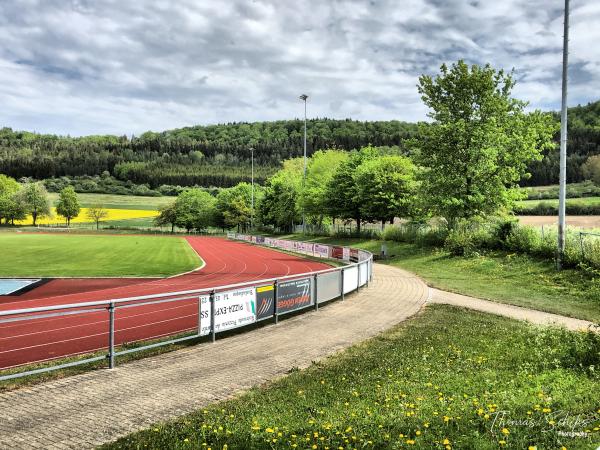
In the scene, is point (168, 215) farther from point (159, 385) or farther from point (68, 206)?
point (159, 385)

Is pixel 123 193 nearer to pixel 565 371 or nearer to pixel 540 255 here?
pixel 540 255

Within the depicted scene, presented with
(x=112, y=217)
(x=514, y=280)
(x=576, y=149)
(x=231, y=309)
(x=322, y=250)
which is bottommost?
(x=112, y=217)

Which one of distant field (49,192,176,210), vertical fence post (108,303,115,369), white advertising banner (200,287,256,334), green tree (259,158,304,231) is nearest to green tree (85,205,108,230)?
distant field (49,192,176,210)

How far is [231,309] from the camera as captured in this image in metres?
12.0

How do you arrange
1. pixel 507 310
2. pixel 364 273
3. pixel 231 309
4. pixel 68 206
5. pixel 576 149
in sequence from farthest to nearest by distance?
pixel 68 206
pixel 576 149
pixel 364 273
pixel 507 310
pixel 231 309

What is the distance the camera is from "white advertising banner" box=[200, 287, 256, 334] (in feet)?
37.0

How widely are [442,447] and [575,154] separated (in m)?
132

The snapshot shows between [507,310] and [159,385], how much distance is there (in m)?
13.3

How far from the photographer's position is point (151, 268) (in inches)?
1197

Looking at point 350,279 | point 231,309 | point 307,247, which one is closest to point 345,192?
point 307,247

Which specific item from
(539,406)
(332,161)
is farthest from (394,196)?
(539,406)

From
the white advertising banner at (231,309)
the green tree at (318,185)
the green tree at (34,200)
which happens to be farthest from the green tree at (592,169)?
the green tree at (34,200)

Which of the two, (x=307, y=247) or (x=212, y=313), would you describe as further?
(x=307, y=247)

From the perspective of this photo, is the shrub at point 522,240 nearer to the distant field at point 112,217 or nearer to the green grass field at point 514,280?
the green grass field at point 514,280
